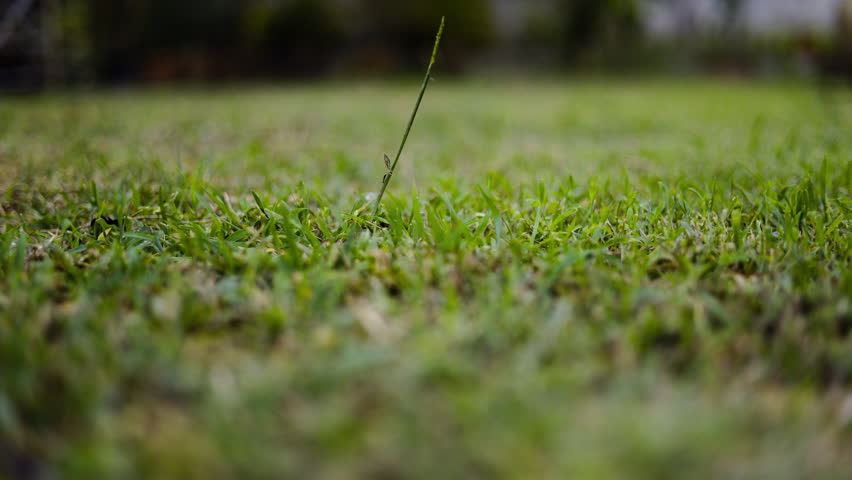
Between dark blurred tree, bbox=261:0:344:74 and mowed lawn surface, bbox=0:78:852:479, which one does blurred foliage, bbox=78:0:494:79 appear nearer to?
dark blurred tree, bbox=261:0:344:74

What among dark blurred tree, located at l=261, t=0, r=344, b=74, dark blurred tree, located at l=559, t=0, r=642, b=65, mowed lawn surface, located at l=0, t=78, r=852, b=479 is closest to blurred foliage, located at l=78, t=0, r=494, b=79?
dark blurred tree, located at l=261, t=0, r=344, b=74

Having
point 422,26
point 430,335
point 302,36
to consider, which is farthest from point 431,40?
point 430,335

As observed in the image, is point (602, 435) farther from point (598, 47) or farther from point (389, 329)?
point (598, 47)

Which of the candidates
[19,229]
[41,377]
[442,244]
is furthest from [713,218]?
[19,229]

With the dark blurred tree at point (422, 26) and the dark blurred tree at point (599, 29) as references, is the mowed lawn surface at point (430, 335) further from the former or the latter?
the dark blurred tree at point (599, 29)

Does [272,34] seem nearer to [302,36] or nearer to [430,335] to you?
[302,36]

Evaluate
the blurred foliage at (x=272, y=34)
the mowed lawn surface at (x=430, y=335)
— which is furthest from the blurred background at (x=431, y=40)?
the mowed lawn surface at (x=430, y=335)
